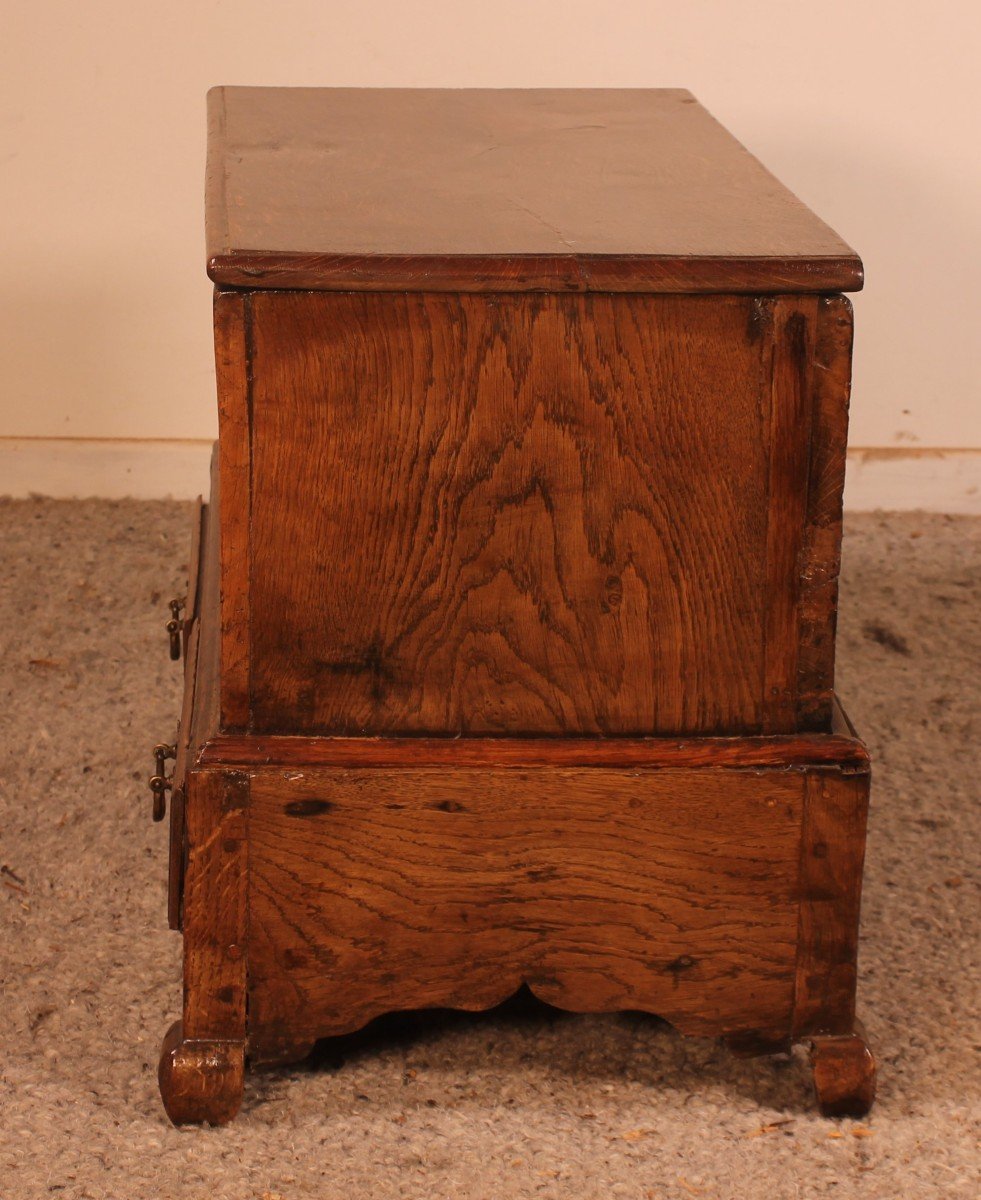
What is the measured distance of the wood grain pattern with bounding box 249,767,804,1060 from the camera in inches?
47.9

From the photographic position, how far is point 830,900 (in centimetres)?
124

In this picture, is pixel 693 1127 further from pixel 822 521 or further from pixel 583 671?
pixel 822 521

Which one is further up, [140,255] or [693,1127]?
[140,255]

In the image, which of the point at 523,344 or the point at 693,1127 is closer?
the point at 523,344

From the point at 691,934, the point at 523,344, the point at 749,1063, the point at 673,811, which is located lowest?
the point at 749,1063

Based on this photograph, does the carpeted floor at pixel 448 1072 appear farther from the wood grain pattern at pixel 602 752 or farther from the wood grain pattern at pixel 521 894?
the wood grain pattern at pixel 602 752

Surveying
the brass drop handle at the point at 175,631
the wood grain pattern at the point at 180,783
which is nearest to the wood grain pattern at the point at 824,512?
the wood grain pattern at the point at 180,783

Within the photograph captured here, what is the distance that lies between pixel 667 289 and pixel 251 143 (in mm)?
565

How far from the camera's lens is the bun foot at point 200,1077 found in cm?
125

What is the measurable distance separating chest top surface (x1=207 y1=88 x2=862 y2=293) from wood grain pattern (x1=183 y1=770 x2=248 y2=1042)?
1.19 ft

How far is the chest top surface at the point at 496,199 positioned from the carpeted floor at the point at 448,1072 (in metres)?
0.62

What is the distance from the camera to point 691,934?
4.13 feet

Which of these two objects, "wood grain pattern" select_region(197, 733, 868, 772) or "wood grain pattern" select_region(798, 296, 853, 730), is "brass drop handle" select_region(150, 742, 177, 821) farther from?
"wood grain pattern" select_region(798, 296, 853, 730)

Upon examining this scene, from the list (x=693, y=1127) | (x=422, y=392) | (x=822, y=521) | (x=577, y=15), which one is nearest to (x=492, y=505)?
(x=422, y=392)
